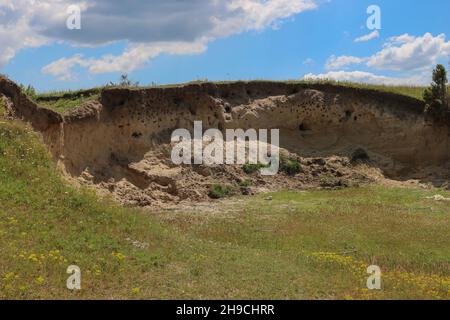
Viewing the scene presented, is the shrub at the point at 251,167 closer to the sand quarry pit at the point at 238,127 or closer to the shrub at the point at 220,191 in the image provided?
the sand quarry pit at the point at 238,127

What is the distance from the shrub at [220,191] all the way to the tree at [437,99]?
11.2 meters

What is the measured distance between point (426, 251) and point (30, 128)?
12714 millimetres

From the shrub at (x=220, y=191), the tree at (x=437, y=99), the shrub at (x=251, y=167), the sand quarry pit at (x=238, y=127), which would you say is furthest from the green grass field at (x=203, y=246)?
the tree at (x=437, y=99)

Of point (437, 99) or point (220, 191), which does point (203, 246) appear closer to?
point (220, 191)

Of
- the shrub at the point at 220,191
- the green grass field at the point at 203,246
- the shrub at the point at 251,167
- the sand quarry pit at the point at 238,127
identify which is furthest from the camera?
the shrub at the point at 251,167

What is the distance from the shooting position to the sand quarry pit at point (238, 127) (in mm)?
22484

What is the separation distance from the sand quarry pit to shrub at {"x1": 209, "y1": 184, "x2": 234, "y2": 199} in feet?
0.91

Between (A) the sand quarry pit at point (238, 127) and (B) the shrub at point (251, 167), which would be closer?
(A) the sand quarry pit at point (238, 127)

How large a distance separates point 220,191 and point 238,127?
4.65 meters

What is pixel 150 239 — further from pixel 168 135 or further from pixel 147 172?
pixel 168 135

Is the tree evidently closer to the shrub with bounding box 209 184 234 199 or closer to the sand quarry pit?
the sand quarry pit

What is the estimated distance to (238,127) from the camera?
90.3 ft

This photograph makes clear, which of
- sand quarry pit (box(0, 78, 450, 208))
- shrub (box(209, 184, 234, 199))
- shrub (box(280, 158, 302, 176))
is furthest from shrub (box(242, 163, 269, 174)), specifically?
shrub (box(209, 184, 234, 199))
